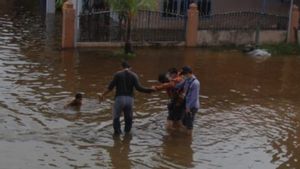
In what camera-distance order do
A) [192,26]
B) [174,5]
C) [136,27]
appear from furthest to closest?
[174,5] < [136,27] < [192,26]

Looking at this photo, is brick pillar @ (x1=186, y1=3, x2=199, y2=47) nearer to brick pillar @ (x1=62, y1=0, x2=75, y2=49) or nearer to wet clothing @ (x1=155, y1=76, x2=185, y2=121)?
brick pillar @ (x1=62, y1=0, x2=75, y2=49)

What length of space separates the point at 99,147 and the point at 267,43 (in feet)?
49.6

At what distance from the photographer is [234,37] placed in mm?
25125

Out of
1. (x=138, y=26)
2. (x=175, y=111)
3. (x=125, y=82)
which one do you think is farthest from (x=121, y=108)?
(x=138, y=26)

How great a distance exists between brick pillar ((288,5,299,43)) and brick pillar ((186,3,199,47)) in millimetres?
4466

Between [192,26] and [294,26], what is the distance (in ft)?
15.9

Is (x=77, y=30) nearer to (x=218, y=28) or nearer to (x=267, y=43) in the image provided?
(x=218, y=28)

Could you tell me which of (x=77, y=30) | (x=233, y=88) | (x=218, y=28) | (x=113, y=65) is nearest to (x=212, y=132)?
(x=233, y=88)

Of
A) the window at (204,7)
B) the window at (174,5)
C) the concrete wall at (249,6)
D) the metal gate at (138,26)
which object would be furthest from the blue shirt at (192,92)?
the concrete wall at (249,6)

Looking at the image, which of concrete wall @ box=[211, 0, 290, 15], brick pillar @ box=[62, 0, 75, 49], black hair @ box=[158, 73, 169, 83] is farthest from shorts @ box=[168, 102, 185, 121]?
concrete wall @ box=[211, 0, 290, 15]

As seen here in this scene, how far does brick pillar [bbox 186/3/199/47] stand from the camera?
945 inches

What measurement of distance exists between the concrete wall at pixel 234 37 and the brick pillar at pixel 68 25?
214 inches

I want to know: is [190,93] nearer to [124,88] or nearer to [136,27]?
[124,88]

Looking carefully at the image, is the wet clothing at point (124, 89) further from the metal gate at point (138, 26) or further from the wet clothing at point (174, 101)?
the metal gate at point (138, 26)
